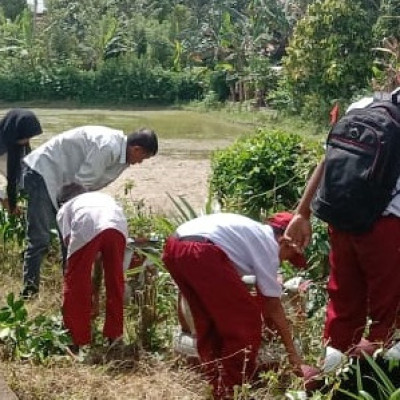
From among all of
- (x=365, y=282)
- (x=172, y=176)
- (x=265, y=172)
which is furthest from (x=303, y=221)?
(x=172, y=176)

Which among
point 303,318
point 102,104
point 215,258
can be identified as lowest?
point 102,104

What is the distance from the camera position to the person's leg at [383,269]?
3266 millimetres

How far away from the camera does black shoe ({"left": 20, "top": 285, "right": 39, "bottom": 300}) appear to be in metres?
5.57

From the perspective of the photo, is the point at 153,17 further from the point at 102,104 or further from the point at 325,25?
the point at 325,25

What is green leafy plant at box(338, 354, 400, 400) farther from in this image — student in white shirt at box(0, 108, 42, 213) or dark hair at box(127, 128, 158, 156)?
student in white shirt at box(0, 108, 42, 213)

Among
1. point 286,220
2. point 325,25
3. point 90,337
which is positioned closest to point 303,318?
point 286,220

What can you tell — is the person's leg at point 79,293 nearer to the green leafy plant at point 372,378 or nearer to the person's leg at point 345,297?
the person's leg at point 345,297

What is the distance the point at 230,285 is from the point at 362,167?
77 centimetres

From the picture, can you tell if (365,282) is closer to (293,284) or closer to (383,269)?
(383,269)

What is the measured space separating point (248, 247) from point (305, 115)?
17.3 metres

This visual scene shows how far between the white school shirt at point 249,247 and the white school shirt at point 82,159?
6.31 ft

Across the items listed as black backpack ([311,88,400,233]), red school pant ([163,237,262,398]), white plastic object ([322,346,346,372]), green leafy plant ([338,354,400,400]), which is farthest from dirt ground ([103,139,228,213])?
green leafy plant ([338,354,400,400])

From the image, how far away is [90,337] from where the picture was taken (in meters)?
4.59

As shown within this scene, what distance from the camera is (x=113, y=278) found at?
15.1 ft
